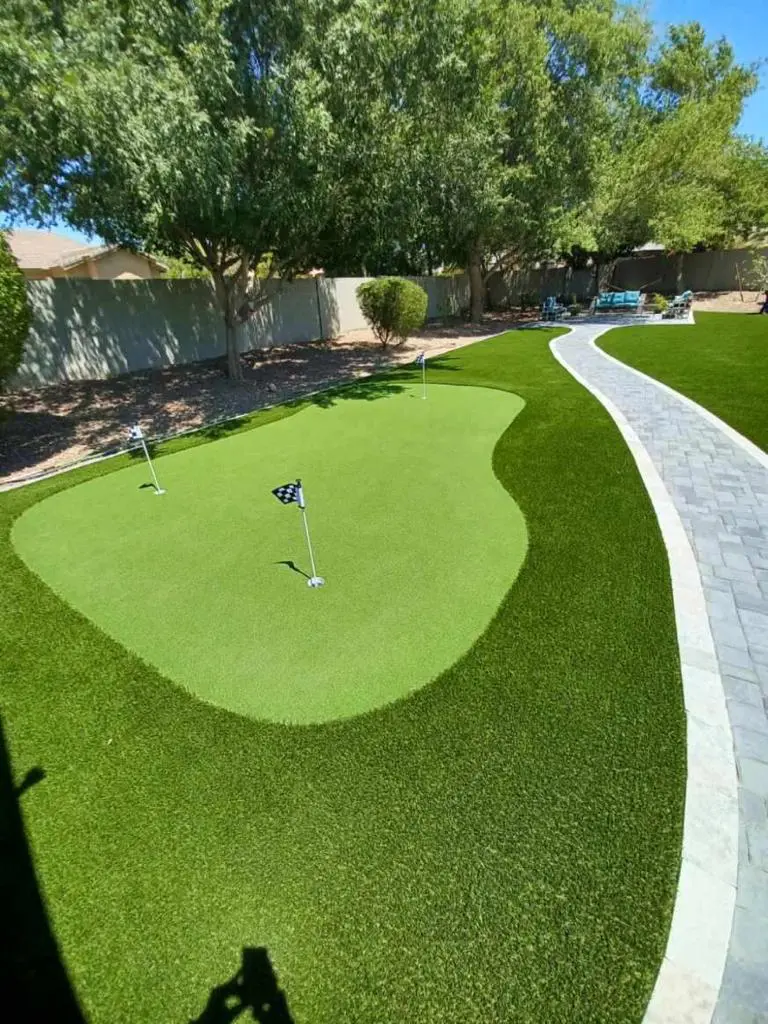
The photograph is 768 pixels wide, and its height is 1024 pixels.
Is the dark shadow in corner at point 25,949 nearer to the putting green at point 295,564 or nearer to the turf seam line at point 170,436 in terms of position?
the putting green at point 295,564

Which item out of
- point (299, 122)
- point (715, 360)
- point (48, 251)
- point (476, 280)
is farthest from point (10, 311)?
point (48, 251)

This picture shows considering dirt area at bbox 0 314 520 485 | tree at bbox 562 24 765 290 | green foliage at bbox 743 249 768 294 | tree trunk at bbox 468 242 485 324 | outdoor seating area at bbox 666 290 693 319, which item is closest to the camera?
Result: dirt area at bbox 0 314 520 485

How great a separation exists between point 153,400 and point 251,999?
33.9ft

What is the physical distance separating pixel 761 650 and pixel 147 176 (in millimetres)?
8204

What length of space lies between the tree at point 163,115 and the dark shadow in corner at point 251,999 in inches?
307

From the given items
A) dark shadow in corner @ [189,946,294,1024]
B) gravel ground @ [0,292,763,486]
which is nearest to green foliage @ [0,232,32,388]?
gravel ground @ [0,292,763,486]

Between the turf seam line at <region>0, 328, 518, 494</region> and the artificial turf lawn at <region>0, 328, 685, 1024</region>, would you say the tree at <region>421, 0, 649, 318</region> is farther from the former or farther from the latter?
the artificial turf lawn at <region>0, 328, 685, 1024</region>

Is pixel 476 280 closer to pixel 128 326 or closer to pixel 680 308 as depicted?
pixel 680 308

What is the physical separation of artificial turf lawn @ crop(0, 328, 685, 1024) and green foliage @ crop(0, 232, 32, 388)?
13.9ft

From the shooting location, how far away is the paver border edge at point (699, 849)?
5.44ft

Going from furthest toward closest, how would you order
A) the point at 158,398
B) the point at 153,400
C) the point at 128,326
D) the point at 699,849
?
1. the point at 128,326
2. the point at 158,398
3. the point at 153,400
4. the point at 699,849

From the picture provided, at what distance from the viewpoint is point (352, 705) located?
275 cm

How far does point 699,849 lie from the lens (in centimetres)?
205

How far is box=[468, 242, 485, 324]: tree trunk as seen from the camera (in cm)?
1836
